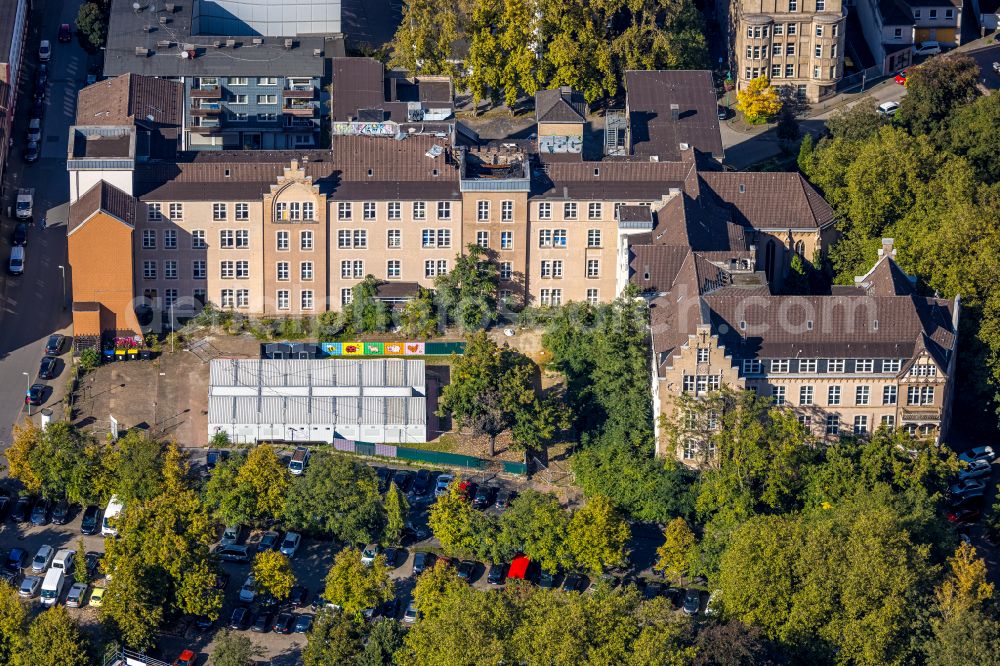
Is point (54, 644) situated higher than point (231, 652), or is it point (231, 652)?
point (54, 644)

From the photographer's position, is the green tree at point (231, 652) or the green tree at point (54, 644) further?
the green tree at point (54, 644)

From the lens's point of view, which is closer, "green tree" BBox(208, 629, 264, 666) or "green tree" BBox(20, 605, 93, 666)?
"green tree" BBox(208, 629, 264, 666)

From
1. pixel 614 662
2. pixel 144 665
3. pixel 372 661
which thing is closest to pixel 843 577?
pixel 614 662

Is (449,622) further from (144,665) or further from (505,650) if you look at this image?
(144,665)

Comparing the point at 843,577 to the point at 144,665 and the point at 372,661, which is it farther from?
the point at 144,665

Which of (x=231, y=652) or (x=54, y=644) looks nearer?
(x=231, y=652)

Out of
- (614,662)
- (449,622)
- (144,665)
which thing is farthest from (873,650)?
(144,665)
